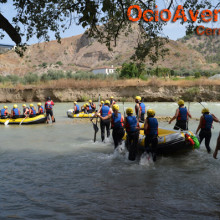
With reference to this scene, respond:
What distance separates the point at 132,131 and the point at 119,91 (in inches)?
1078

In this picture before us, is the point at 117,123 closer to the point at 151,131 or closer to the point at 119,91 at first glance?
the point at 151,131

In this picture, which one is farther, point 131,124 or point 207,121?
point 207,121

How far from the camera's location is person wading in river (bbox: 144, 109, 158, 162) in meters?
8.05

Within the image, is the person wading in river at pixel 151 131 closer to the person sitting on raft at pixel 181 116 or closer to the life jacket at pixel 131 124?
the life jacket at pixel 131 124

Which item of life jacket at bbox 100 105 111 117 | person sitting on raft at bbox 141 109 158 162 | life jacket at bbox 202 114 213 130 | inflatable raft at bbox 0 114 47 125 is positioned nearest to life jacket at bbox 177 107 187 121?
life jacket at bbox 202 114 213 130

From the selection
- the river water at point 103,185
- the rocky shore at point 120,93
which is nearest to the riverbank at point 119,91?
the rocky shore at point 120,93

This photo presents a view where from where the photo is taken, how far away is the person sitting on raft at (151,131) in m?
8.05

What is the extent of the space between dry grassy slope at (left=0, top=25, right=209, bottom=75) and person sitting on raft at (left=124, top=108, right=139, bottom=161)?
276 feet

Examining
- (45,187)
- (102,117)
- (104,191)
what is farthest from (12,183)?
(102,117)

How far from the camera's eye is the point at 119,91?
117 ft

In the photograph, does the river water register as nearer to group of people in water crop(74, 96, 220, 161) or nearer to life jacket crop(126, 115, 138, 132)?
group of people in water crop(74, 96, 220, 161)

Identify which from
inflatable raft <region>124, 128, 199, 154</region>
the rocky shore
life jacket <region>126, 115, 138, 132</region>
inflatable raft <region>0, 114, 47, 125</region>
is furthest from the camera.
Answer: the rocky shore

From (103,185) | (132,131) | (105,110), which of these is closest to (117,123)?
(132,131)

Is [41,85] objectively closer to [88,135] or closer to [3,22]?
[88,135]
